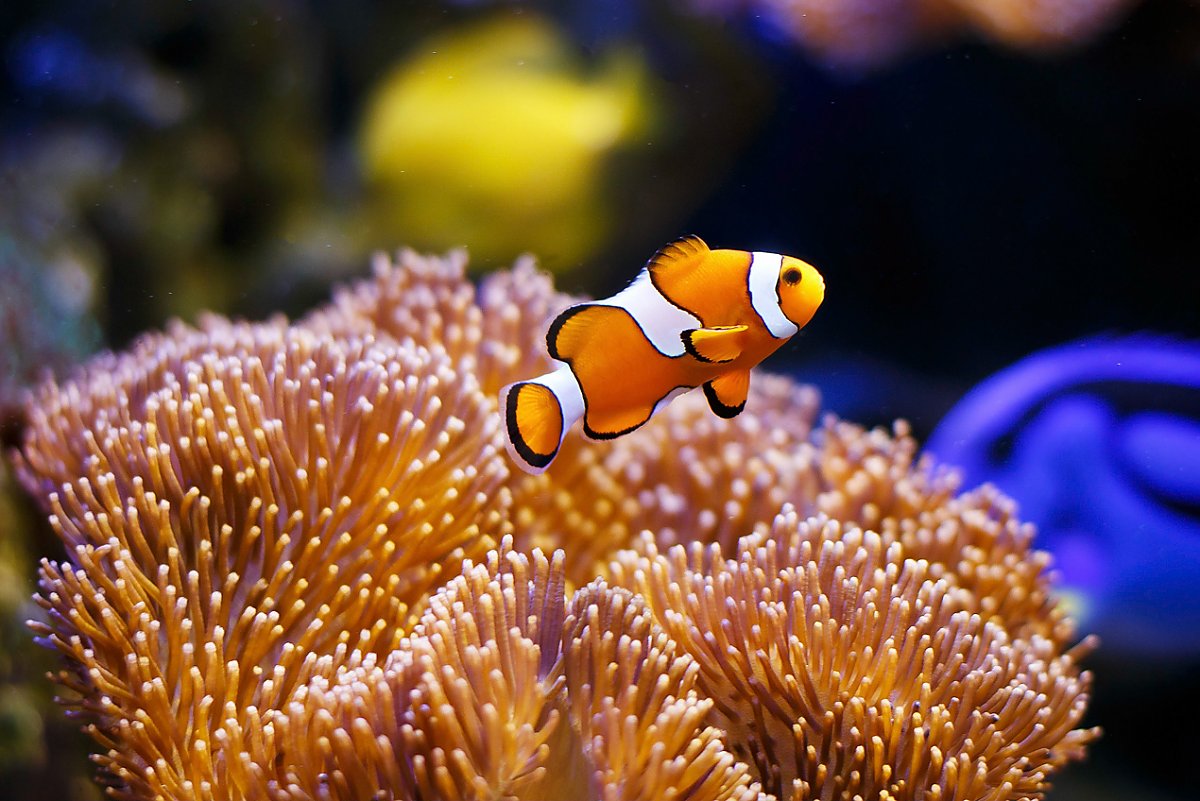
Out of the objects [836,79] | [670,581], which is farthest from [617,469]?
[836,79]

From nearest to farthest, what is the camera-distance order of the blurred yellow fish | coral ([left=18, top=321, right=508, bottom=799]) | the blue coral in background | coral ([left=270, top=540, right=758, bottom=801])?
coral ([left=270, top=540, right=758, bottom=801]), coral ([left=18, top=321, right=508, bottom=799]), the blue coral in background, the blurred yellow fish

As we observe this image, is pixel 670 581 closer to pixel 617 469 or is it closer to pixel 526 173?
pixel 617 469

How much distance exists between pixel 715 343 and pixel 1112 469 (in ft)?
5.14

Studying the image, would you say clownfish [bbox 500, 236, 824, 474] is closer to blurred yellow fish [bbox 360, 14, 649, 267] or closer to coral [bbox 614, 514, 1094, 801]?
coral [bbox 614, 514, 1094, 801]

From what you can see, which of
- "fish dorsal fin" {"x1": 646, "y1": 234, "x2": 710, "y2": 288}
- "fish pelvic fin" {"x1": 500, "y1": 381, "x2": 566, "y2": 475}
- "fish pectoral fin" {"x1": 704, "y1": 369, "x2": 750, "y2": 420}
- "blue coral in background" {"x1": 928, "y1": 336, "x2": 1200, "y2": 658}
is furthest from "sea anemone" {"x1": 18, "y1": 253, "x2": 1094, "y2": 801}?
"blue coral in background" {"x1": 928, "y1": 336, "x2": 1200, "y2": 658}

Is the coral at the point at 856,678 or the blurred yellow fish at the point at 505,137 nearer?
the coral at the point at 856,678

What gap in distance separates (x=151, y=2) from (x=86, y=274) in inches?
40.2

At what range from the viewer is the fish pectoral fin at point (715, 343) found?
1.09 m

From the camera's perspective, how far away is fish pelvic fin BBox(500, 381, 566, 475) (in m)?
1.16

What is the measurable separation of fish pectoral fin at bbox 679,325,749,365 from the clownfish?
0.01m

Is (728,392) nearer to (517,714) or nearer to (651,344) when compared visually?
(651,344)

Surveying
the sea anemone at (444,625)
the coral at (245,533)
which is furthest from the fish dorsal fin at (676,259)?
the coral at (245,533)

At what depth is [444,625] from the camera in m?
1.13

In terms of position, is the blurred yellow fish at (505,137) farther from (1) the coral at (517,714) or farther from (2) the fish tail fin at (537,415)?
(1) the coral at (517,714)
